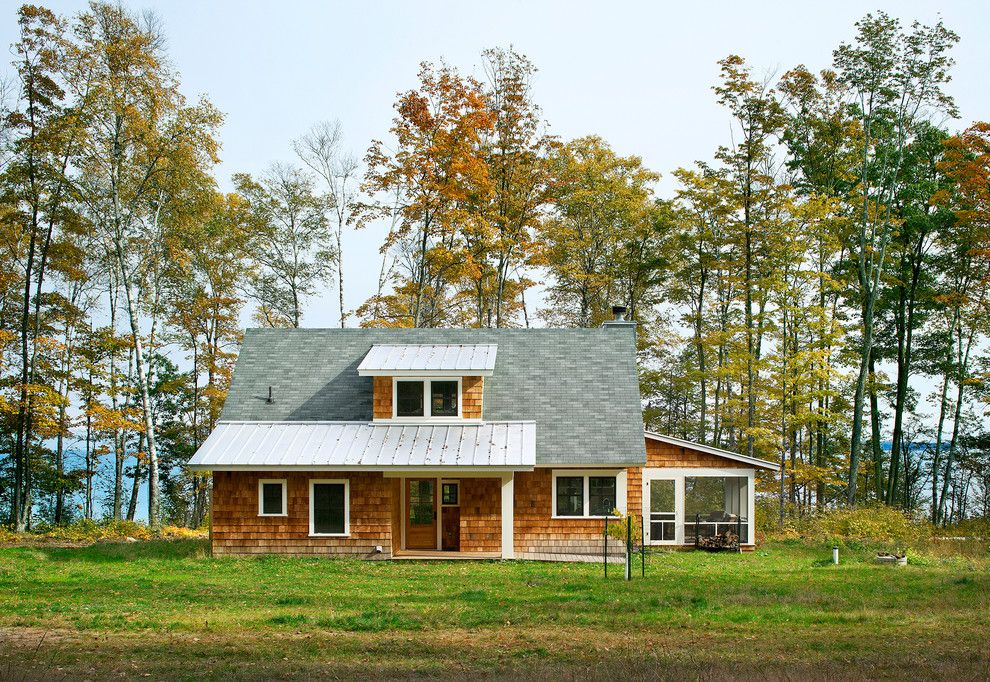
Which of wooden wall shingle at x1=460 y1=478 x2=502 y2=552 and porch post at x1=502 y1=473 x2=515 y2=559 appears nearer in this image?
porch post at x1=502 y1=473 x2=515 y2=559

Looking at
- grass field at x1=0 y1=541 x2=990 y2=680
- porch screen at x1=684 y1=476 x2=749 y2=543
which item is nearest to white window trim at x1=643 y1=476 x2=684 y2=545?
porch screen at x1=684 y1=476 x2=749 y2=543

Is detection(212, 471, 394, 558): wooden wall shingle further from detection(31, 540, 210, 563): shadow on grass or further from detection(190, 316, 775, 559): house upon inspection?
detection(31, 540, 210, 563): shadow on grass

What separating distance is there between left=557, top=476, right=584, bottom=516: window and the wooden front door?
9.66 feet

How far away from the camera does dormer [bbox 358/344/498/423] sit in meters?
23.5

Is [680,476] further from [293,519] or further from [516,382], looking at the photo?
[293,519]

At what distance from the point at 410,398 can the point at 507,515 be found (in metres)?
3.72

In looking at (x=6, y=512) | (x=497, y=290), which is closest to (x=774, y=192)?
(x=497, y=290)

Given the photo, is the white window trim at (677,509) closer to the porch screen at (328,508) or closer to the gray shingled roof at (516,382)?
the gray shingled roof at (516,382)

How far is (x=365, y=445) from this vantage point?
2259cm

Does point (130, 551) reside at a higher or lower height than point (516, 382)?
lower

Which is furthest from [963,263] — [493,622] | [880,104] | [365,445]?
[493,622]

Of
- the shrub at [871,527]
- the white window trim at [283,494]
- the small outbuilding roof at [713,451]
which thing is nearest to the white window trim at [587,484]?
the small outbuilding roof at [713,451]

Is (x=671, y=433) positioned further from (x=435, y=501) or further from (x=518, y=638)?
(x=518, y=638)

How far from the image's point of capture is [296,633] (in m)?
12.2
